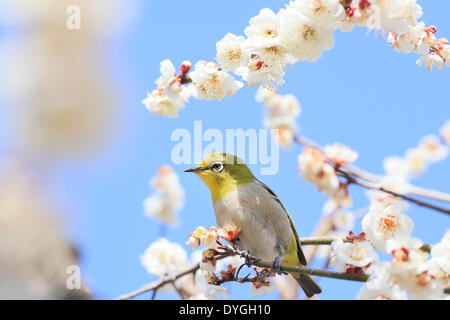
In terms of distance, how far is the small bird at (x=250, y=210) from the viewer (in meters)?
2.68

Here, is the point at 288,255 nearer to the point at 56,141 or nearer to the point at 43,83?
the point at 56,141

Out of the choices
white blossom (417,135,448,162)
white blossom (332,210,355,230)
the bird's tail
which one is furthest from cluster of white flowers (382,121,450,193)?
the bird's tail

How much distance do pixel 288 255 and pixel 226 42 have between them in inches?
56.9

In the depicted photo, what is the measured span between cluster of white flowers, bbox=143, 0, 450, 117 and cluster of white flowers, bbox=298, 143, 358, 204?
3.60 feet

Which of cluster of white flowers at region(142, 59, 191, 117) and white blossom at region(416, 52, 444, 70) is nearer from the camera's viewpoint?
white blossom at region(416, 52, 444, 70)

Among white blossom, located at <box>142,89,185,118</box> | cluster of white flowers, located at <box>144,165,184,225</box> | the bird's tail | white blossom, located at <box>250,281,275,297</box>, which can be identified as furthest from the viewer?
cluster of white flowers, located at <box>144,165,184,225</box>

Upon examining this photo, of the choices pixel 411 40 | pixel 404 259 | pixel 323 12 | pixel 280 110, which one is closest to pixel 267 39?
pixel 323 12

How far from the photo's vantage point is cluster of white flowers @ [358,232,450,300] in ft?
5.57

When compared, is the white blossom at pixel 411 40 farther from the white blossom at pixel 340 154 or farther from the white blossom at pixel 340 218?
the white blossom at pixel 340 218

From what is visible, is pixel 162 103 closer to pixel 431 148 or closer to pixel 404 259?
pixel 404 259

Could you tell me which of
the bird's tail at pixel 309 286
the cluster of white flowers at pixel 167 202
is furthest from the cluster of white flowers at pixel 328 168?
the cluster of white flowers at pixel 167 202

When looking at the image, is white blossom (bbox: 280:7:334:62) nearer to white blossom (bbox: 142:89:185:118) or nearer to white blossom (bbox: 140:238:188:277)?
white blossom (bbox: 142:89:185:118)

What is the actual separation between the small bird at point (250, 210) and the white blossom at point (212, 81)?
2.20 ft
